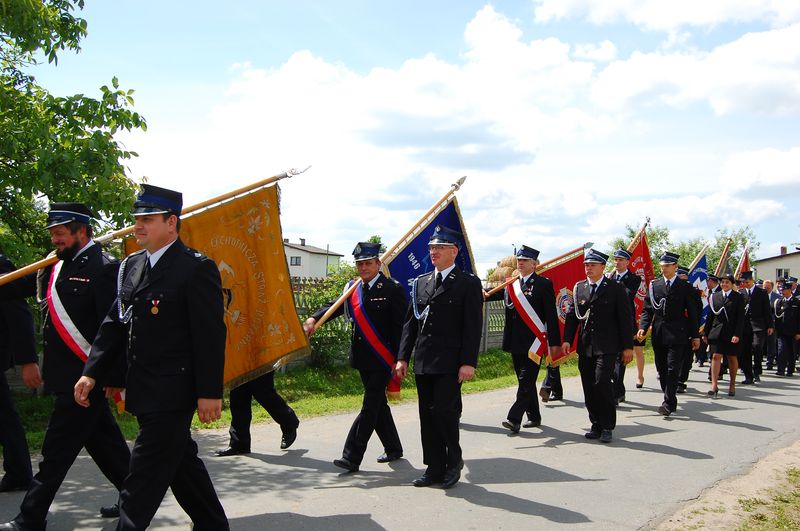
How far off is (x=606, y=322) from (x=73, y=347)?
19.1ft

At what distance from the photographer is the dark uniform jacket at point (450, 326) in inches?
250

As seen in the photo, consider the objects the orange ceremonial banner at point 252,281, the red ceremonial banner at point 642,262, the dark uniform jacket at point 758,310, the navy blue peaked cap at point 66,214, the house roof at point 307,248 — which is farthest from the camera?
the house roof at point 307,248

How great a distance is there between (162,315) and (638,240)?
12.1 metres

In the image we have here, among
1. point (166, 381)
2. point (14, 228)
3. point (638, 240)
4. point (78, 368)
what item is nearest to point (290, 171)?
point (78, 368)

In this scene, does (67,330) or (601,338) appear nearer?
(67,330)

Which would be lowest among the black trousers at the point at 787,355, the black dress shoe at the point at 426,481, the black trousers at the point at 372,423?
the black dress shoe at the point at 426,481

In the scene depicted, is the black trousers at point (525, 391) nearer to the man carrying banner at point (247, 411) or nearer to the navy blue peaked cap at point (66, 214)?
the man carrying banner at point (247, 411)

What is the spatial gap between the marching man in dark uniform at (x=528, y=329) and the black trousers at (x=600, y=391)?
1.52 feet

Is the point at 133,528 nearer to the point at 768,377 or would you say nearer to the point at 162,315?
the point at 162,315

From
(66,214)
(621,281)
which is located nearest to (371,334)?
(66,214)

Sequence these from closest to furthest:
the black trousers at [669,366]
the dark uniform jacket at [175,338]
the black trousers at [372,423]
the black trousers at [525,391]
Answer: the dark uniform jacket at [175,338] < the black trousers at [372,423] < the black trousers at [525,391] < the black trousers at [669,366]

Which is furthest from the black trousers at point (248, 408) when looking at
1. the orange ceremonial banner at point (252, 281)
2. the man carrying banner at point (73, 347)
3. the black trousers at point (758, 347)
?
the black trousers at point (758, 347)

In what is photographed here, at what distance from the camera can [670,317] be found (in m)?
11.0

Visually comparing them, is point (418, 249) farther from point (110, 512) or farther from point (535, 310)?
point (110, 512)
